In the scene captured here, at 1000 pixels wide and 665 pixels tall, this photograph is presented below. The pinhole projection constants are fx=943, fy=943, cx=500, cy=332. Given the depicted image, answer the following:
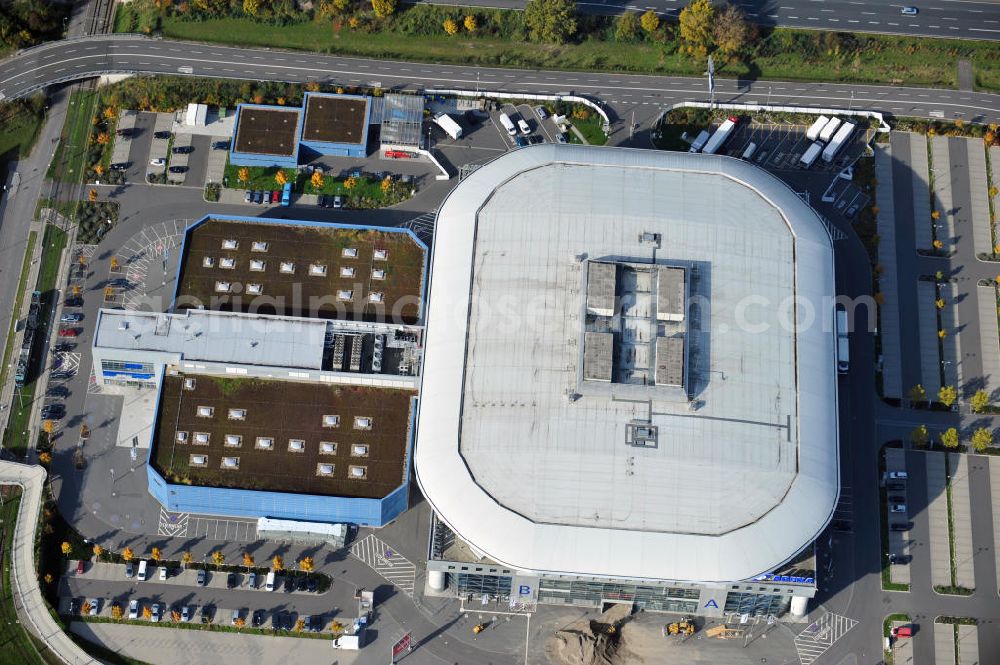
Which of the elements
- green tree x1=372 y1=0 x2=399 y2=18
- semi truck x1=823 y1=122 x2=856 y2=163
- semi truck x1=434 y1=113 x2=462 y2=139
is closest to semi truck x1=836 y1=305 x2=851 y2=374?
semi truck x1=823 y1=122 x2=856 y2=163

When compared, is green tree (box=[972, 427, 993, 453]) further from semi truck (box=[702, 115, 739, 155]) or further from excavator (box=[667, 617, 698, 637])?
semi truck (box=[702, 115, 739, 155])

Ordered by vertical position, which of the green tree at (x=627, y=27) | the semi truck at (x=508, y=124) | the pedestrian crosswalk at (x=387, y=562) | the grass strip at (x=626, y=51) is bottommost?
the pedestrian crosswalk at (x=387, y=562)

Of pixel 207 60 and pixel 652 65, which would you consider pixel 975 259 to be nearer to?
pixel 652 65

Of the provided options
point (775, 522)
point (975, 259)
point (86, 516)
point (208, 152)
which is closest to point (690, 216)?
point (775, 522)

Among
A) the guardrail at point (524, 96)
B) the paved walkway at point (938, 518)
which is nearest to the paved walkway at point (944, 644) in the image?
the paved walkway at point (938, 518)

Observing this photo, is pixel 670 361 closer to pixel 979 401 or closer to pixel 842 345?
pixel 842 345

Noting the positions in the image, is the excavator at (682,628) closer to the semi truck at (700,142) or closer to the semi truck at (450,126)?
the semi truck at (700,142)
